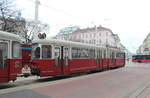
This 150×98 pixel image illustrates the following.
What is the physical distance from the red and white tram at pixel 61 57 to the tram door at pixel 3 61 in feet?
8.29

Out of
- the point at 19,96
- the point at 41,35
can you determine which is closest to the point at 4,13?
the point at 41,35

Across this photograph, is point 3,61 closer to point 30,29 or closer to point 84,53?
point 84,53

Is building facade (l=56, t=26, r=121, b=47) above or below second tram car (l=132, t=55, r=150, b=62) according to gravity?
above

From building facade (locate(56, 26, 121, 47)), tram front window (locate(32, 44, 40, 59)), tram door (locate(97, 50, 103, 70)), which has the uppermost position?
building facade (locate(56, 26, 121, 47))

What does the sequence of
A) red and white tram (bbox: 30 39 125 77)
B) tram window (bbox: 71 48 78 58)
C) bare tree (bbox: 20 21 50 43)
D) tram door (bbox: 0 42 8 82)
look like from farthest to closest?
bare tree (bbox: 20 21 50 43) → tram window (bbox: 71 48 78 58) → red and white tram (bbox: 30 39 125 77) → tram door (bbox: 0 42 8 82)

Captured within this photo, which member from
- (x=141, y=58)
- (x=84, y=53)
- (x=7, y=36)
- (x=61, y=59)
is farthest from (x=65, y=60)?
(x=141, y=58)

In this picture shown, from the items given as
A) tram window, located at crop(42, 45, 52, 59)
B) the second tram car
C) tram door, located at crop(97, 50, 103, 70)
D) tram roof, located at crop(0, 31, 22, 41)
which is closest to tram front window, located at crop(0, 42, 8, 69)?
tram roof, located at crop(0, 31, 22, 41)

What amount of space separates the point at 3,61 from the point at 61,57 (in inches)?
191

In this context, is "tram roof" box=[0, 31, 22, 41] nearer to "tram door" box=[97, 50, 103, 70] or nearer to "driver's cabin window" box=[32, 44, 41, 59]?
"driver's cabin window" box=[32, 44, 41, 59]

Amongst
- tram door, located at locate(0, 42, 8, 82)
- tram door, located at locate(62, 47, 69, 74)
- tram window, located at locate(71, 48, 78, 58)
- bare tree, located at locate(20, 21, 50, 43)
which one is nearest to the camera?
tram door, located at locate(0, 42, 8, 82)

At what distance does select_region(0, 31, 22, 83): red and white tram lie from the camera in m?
9.38

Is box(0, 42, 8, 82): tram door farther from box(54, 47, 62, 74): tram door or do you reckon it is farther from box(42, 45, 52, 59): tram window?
box(54, 47, 62, 74): tram door

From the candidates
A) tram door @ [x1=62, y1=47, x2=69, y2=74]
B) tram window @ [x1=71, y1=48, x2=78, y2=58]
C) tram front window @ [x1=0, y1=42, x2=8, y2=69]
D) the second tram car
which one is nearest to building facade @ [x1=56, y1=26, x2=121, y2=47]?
the second tram car

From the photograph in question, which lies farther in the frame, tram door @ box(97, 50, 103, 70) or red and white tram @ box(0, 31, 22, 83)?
tram door @ box(97, 50, 103, 70)
